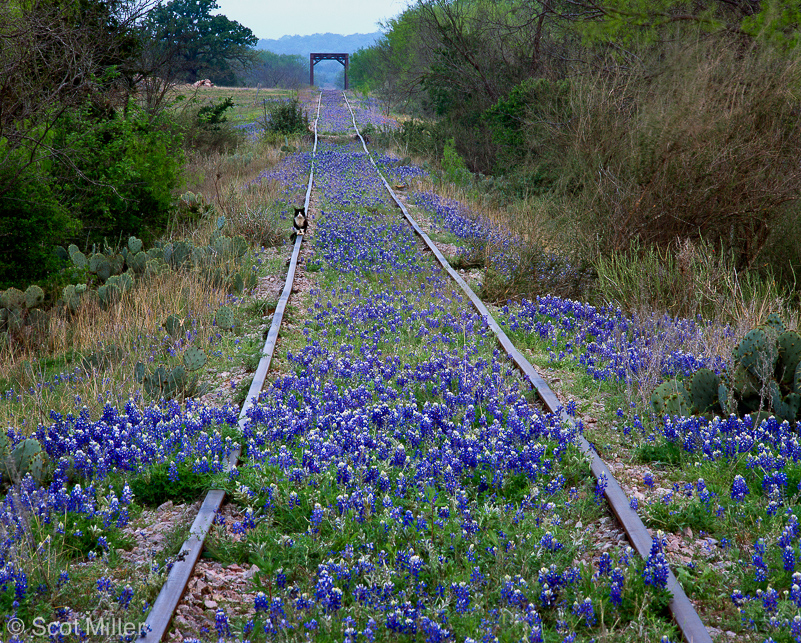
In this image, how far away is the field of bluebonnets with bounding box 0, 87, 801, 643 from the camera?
3098 mm

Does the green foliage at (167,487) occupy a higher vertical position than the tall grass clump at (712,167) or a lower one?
lower

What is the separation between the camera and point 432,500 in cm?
389

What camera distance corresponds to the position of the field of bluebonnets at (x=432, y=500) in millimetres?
3098

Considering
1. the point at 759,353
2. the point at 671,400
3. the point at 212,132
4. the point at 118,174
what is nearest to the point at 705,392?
the point at 671,400

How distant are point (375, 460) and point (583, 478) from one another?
1.35 meters

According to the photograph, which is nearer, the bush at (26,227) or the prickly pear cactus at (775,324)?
the prickly pear cactus at (775,324)

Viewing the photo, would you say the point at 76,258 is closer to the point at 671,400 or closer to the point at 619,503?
the point at 671,400

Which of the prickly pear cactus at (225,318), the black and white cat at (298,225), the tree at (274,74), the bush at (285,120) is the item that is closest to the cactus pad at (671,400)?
the prickly pear cactus at (225,318)

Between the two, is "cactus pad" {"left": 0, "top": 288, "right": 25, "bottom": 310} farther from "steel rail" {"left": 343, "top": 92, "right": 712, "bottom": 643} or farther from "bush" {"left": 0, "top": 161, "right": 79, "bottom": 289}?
"steel rail" {"left": 343, "top": 92, "right": 712, "bottom": 643}

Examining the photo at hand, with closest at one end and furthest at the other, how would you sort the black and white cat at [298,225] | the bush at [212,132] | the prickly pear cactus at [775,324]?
the prickly pear cactus at [775,324], the black and white cat at [298,225], the bush at [212,132]

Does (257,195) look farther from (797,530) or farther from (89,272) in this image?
(797,530)

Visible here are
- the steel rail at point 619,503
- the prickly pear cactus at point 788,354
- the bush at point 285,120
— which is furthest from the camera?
the bush at point 285,120

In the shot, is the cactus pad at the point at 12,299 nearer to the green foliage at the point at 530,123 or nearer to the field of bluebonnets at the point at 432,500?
the field of bluebonnets at the point at 432,500

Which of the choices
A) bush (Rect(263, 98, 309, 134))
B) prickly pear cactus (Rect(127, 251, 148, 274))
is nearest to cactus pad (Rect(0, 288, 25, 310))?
prickly pear cactus (Rect(127, 251, 148, 274))
